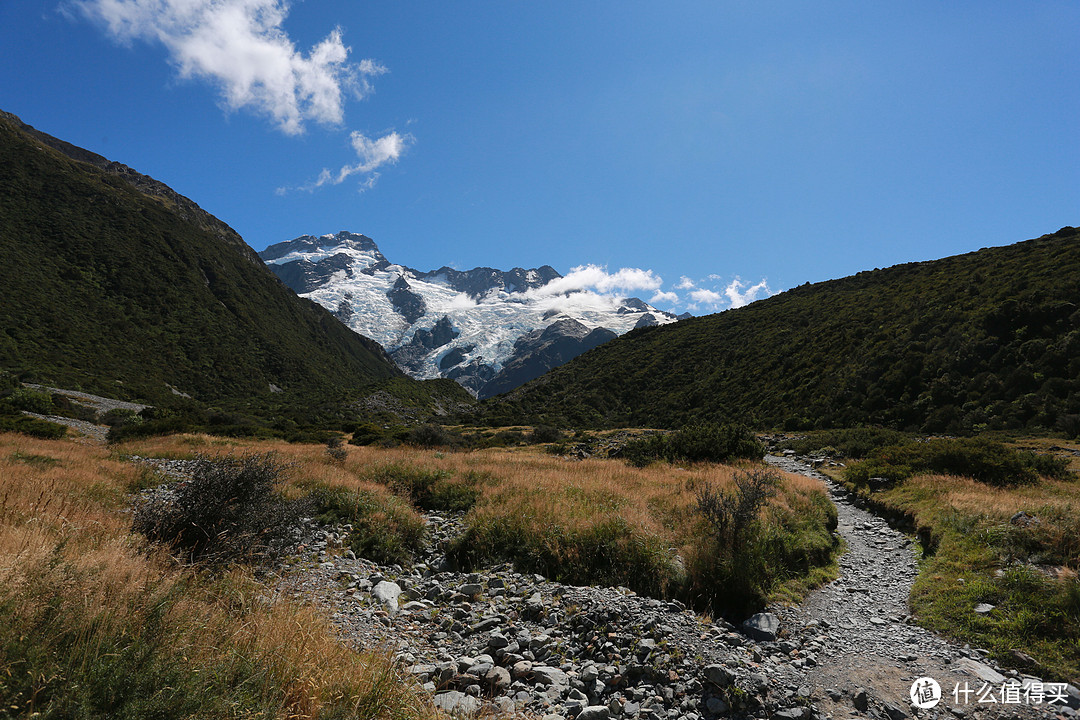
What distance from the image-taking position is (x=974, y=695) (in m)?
5.51

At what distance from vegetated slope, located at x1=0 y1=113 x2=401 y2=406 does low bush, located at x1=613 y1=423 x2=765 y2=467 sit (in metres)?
70.1

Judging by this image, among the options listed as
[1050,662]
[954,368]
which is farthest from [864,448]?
[1050,662]

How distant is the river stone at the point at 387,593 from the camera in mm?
7430

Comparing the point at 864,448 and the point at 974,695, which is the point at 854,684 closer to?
the point at 974,695

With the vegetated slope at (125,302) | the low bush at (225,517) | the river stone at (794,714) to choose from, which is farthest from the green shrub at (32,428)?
the vegetated slope at (125,302)

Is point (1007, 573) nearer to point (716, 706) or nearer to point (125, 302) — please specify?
point (716, 706)

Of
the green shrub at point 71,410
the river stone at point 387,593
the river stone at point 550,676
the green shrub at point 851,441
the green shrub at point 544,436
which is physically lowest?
the green shrub at point 544,436

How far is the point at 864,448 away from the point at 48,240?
14160cm

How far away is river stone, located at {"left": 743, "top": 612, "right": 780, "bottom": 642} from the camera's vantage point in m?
7.00

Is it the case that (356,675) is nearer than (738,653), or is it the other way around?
(356,675)

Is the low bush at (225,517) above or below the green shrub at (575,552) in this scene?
above

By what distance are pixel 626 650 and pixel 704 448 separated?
18424 millimetres

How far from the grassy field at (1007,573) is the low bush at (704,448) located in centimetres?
920
